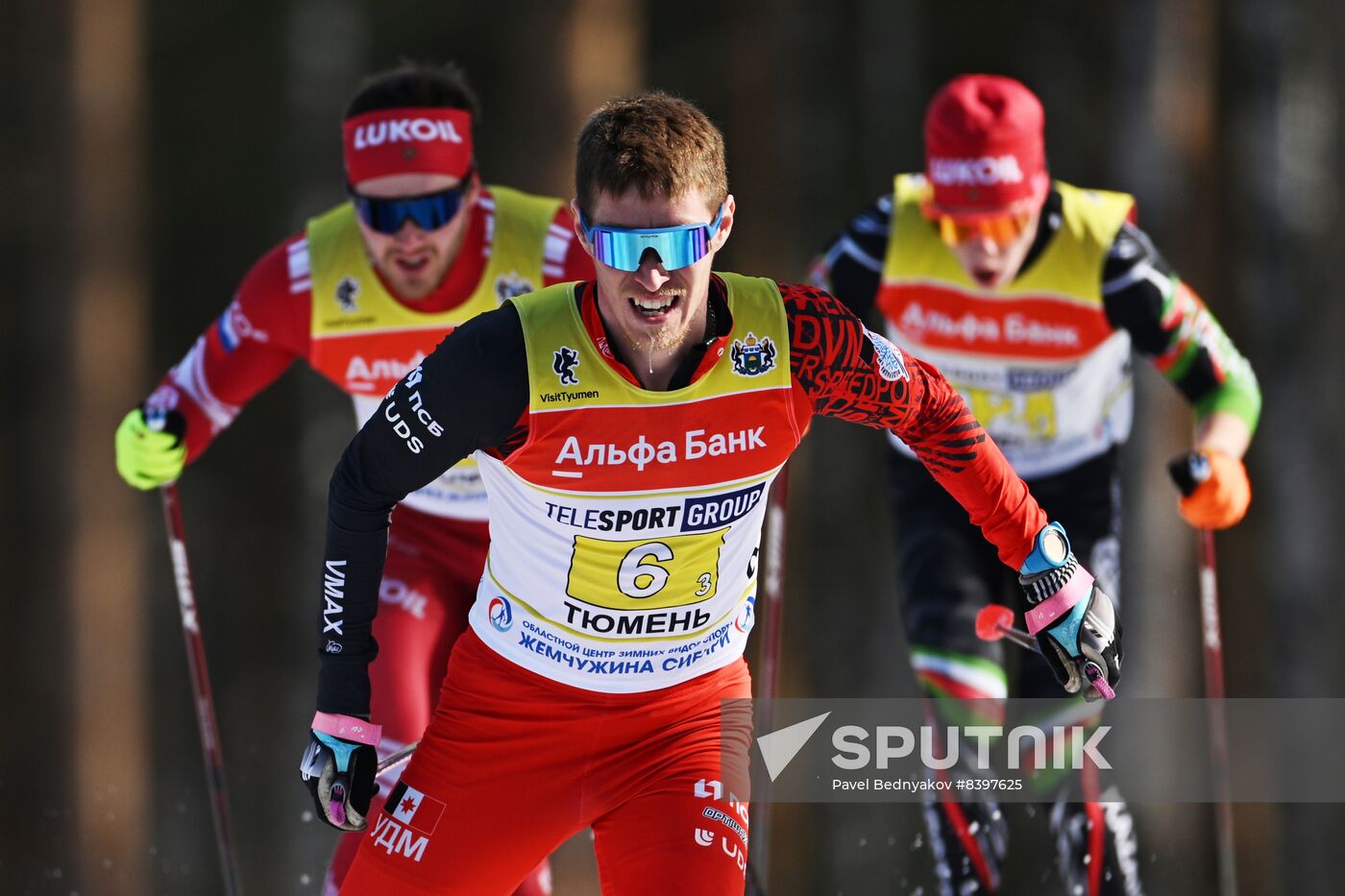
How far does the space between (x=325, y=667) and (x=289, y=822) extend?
7.34 meters

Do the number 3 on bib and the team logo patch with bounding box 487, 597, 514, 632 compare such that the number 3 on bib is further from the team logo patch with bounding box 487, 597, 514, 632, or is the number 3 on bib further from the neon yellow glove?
the neon yellow glove

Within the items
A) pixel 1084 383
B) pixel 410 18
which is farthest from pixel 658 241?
pixel 410 18

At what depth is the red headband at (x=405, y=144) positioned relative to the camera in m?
4.11

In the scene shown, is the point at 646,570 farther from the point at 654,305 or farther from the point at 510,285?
the point at 510,285

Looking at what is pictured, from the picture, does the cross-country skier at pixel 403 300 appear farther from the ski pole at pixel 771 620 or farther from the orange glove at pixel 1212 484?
the orange glove at pixel 1212 484

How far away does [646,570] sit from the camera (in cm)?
301

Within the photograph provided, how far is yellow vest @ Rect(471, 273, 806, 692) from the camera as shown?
2887 mm

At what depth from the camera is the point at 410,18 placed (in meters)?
9.14

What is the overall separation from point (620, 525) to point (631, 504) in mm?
51

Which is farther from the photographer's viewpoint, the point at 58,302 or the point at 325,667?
the point at 58,302

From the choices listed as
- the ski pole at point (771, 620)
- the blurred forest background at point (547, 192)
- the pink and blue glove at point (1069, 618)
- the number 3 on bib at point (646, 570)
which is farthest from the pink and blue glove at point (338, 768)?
the blurred forest background at point (547, 192)

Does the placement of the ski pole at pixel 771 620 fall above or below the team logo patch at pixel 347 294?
below

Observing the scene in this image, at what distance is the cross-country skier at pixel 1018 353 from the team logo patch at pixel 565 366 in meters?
1.83

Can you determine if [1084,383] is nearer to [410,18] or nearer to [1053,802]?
[1053,802]
